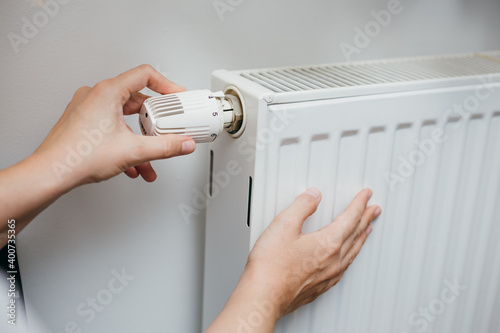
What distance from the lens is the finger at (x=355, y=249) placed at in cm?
64

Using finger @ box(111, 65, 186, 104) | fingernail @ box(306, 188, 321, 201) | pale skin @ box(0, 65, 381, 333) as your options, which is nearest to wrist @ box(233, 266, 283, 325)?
pale skin @ box(0, 65, 381, 333)

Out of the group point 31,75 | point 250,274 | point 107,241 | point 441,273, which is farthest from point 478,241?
point 31,75

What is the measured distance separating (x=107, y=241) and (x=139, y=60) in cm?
23

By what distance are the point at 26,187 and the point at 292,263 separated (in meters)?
0.27

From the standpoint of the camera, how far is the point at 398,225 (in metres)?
0.69

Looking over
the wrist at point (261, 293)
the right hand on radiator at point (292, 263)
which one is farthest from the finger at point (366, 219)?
the wrist at point (261, 293)

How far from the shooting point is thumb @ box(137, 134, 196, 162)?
50 centimetres
